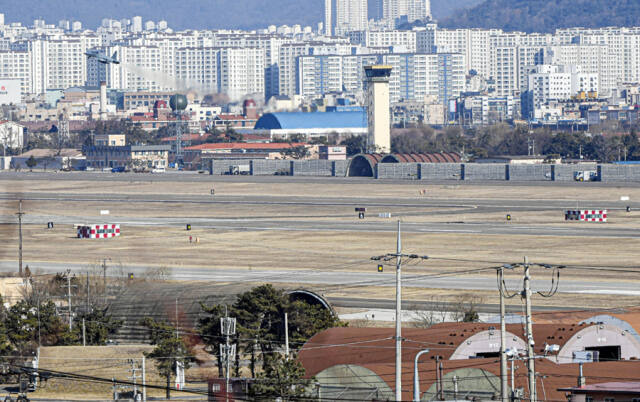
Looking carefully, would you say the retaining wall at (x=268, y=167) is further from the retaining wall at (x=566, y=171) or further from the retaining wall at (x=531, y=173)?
the retaining wall at (x=566, y=171)

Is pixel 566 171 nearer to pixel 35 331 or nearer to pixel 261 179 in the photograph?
pixel 261 179

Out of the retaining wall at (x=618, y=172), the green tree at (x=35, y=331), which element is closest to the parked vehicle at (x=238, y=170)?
the retaining wall at (x=618, y=172)

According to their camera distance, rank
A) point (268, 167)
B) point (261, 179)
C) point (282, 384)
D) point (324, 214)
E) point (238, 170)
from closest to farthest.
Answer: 1. point (282, 384)
2. point (324, 214)
3. point (261, 179)
4. point (268, 167)
5. point (238, 170)

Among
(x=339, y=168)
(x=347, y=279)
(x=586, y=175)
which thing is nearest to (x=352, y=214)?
(x=347, y=279)

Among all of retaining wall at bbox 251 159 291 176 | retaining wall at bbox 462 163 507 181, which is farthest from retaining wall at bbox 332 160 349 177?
retaining wall at bbox 462 163 507 181

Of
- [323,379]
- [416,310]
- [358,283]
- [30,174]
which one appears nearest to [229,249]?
[358,283]

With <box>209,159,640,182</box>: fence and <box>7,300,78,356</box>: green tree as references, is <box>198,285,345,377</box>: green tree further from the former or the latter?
<box>209,159,640,182</box>: fence
